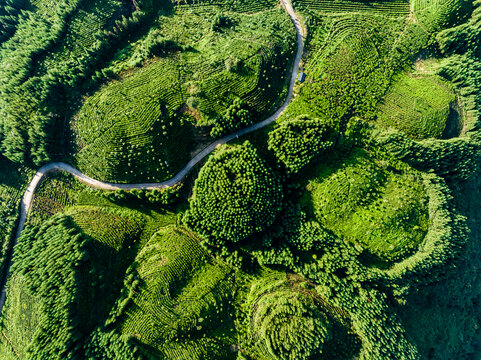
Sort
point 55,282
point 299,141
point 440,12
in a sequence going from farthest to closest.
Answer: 1. point 440,12
2. point 299,141
3. point 55,282

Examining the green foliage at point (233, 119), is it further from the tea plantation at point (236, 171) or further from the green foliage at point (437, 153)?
the green foliage at point (437, 153)

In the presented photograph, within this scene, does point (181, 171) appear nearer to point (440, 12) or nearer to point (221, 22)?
point (221, 22)

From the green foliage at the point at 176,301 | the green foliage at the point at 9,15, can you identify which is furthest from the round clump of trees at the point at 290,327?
the green foliage at the point at 9,15

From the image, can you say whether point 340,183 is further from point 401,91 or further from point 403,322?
point 403,322

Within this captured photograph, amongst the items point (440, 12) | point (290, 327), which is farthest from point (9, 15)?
point (440, 12)

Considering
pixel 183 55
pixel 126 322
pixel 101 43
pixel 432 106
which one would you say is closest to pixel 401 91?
pixel 432 106

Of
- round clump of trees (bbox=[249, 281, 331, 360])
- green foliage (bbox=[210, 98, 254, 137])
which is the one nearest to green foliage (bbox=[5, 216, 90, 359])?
round clump of trees (bbox=[249, 281, 331, 360])
